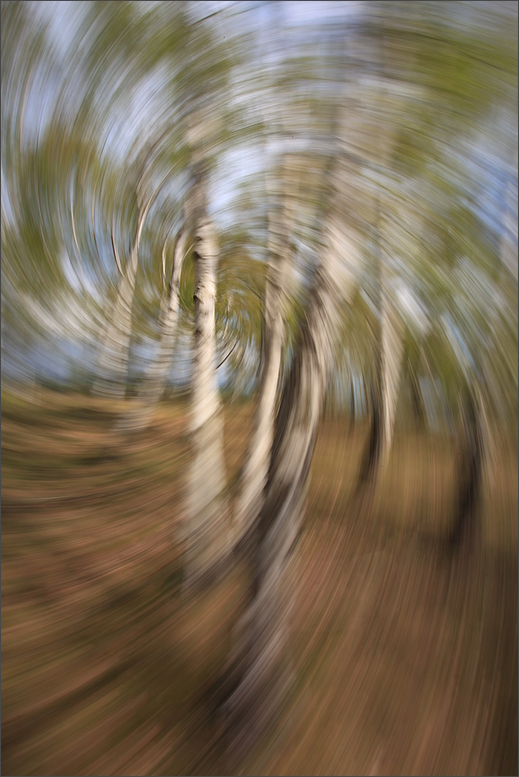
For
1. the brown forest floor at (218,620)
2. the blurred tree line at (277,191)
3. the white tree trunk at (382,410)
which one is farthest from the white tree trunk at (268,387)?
the white tree trunk at (382,410)

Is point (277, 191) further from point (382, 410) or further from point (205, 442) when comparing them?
point (382, 410)

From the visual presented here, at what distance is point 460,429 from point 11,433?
1.32m

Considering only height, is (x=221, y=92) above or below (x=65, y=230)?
above

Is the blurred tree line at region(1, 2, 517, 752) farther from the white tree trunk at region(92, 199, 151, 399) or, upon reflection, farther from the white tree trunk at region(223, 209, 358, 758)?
the white tree trunk at region(92, 199, 151, 399)

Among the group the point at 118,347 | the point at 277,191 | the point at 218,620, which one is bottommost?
the point at 218,620

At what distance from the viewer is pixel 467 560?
2.73 ft

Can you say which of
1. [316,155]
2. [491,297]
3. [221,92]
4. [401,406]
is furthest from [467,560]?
[221,92]

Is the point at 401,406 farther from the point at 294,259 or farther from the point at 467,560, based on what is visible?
the point at 294,259

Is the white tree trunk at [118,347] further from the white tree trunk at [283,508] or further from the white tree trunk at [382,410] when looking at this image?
the white tree trunk at [382,410]

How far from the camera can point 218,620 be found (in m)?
0.73

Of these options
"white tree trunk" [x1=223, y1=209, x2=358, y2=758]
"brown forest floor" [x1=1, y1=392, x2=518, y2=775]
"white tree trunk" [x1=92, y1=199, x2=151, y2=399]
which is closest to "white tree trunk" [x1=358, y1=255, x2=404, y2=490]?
"brown forest floor" [x1=1, y1=392, x2=518, y2=775]

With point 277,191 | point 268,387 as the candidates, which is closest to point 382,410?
point 268,387

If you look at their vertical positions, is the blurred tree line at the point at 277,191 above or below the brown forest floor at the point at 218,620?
above

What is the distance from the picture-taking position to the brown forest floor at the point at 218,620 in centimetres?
58
